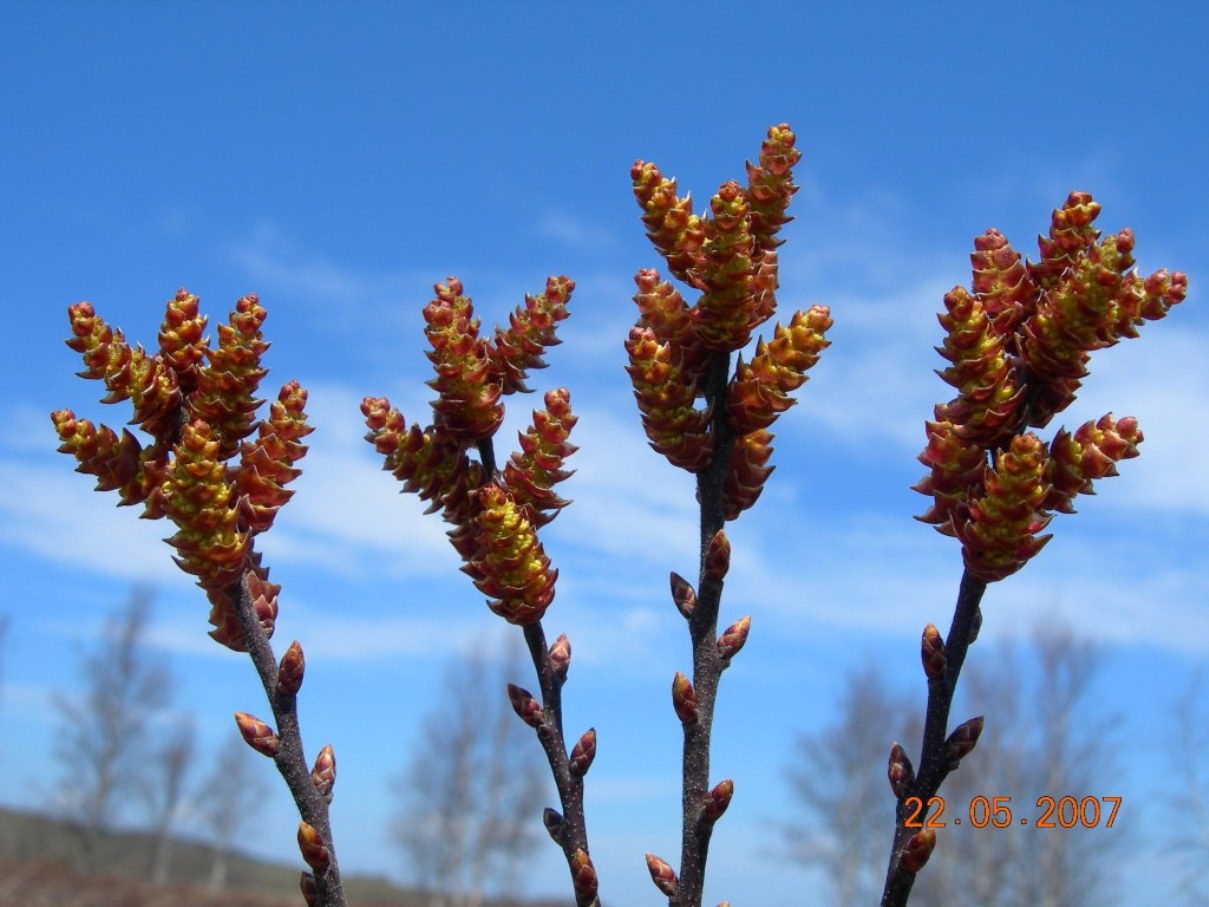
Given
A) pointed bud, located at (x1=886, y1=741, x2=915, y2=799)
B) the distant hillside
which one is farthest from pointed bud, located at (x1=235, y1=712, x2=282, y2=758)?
the distant hillside

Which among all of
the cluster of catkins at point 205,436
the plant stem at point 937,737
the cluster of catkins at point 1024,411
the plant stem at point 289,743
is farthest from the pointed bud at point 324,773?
the cluster of catkins at point 1024,411

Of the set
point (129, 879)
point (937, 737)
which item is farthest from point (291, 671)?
point (129, 879)

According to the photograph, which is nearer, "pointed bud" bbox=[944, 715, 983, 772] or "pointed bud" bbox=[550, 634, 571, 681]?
"pointed bud" bbox=[944, 715, 983, 772]

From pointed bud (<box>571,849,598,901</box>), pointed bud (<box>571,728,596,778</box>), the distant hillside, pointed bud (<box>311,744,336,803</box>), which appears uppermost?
pointed bud (<box>571,728,596,778</box>)

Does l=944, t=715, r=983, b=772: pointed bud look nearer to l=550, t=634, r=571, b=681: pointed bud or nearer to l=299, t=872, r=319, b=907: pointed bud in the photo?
l=550, t=634, r=571, b=681: pointed bud

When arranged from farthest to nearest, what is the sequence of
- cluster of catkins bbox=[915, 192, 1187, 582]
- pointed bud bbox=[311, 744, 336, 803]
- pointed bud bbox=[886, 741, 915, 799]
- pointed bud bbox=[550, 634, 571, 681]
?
1. pointed bud bbox=[550, 634, 571, 681]
2. pointed bud bbox=[311, 744, 336, 803]
3. pointed bud bbox=[886, 741, 915, 799]
4. cluster of catkins bbox=[915, 192, 1187, 582]

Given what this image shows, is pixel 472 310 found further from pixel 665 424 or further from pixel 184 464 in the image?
pixel 184 464
